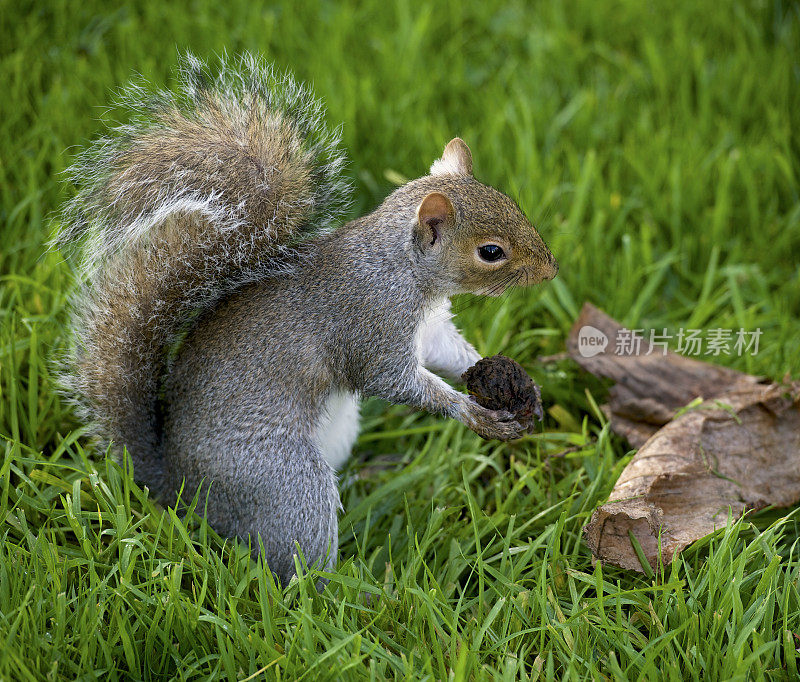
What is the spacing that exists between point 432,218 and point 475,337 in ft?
2.26

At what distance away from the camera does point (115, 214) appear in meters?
1.82

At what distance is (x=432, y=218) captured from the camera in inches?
71.7

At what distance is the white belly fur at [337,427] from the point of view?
1.91 meters

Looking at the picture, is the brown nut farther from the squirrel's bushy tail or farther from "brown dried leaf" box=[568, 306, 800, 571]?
the squirrel's bushy tail

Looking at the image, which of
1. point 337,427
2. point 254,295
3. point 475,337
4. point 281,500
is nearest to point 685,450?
point 475,337

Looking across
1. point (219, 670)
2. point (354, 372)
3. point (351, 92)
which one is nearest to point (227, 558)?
point (219, 670)

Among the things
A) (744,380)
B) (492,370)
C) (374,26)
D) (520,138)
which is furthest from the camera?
(374,26)

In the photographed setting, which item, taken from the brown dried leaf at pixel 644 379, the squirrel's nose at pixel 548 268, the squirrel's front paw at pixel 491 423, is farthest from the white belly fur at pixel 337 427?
the brown dried leaf at pixel 644 379

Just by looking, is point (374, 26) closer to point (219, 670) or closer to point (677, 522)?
point (677, 522)

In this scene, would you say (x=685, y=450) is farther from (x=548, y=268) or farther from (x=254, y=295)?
(x=254, y=295)

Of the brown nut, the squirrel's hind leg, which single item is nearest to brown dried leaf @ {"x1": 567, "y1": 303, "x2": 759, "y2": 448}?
the brown nut

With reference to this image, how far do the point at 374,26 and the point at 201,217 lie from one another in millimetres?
2044

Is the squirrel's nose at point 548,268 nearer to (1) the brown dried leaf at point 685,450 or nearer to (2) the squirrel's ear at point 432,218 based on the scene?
(2) the squirrel's ear at point 432,218

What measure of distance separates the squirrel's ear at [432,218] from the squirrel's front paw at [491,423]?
0.37 metres
